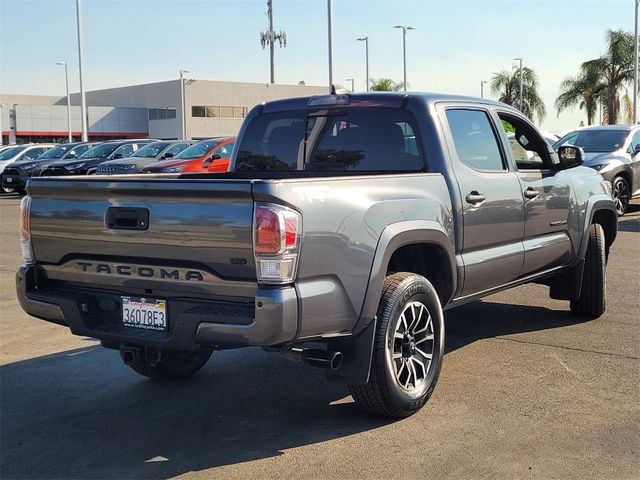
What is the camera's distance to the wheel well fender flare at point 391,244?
426 centimetres

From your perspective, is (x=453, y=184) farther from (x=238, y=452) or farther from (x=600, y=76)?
(x=600, y=76)

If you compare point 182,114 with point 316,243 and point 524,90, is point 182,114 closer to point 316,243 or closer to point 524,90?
point 524,90

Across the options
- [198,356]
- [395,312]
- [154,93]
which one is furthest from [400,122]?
[154,93]

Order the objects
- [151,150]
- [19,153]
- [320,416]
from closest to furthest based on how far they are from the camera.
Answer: [320,416] < [151,150] < [19,153]

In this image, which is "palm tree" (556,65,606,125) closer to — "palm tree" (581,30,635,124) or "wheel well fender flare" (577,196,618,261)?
"palm tree" (581,30,635,124)

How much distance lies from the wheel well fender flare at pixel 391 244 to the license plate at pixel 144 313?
104cm

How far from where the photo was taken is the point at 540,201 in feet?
19.9

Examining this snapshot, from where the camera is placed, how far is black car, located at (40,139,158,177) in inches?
912

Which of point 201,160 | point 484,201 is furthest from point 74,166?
point 484,201

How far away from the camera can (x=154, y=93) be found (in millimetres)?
66250

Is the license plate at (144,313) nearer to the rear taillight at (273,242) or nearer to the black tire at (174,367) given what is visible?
the rear taillight at (273,242)

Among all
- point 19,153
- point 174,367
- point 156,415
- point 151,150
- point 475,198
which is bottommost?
point 156,415

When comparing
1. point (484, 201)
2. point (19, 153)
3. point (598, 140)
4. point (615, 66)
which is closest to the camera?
point (484, 201)

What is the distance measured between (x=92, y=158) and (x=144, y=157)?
9.73 ft
